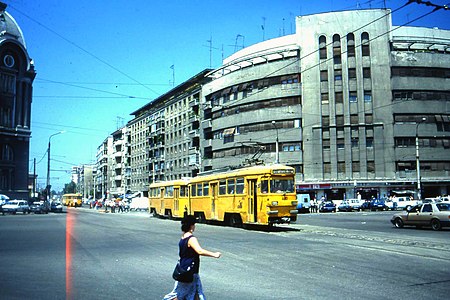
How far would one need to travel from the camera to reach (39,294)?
7.23m

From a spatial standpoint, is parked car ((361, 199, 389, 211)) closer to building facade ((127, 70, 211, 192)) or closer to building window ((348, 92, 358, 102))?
building window ((348, 92, 358, 102))

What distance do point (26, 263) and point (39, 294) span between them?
392 cm

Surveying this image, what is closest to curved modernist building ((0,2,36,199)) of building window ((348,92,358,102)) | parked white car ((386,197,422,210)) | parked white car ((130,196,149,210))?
parked white car ((130,196,149,210))

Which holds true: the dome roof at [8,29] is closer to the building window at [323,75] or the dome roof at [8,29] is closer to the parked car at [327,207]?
the building window at [323,75]

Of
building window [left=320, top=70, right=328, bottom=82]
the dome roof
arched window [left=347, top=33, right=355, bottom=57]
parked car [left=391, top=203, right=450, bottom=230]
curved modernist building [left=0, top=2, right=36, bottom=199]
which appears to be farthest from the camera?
the dome roof

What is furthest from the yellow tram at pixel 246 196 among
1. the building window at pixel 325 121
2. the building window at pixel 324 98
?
the building window at pixel 324 98

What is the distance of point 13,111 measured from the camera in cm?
6362

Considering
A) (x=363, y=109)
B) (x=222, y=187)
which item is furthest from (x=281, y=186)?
(x=363, y=109)

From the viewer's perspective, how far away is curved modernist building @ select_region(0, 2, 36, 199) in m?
62.6

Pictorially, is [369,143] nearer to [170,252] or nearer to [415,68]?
[415,68]

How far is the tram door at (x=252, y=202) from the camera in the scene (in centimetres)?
2097

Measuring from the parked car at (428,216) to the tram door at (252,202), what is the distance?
25.3 feet

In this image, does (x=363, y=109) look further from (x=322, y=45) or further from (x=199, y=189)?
(x=199, y=189)

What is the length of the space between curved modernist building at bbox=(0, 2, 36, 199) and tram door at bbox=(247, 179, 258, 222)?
51.6 m
